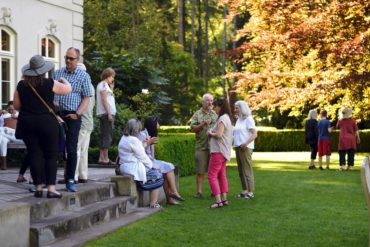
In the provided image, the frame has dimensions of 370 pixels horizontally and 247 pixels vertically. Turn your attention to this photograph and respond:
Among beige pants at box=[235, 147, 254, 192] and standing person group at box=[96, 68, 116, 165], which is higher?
standing person group at box=[96, 68, 116, 165]

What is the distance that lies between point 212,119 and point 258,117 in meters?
37.0

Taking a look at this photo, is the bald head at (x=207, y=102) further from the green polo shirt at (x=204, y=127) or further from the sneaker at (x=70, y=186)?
the sneaker at (x=70, y=186)

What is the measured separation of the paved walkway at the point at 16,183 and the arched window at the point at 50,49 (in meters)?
5.55

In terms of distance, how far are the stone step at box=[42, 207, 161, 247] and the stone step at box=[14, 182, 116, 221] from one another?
0.40 meters

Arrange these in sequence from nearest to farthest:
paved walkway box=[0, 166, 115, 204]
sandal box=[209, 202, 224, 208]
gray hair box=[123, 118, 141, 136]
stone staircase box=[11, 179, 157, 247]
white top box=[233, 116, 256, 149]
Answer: stone staircase box=[11, 179, 157, 247]
paved walkway box=[0, 166, 115, 204]
gray hair box=[123, 118, 141, 136]
sandal box=[209, 202, 224, 208]
white top box=[233, 116, 256, 149]

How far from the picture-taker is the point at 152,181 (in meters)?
11.7

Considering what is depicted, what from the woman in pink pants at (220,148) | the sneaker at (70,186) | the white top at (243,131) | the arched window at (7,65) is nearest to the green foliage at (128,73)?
the arched window at (7,65)

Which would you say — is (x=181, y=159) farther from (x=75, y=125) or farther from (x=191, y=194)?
(x=75, y=125)

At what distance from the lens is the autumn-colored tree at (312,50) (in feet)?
72.5

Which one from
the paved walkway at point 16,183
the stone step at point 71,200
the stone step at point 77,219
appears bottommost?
the stone step at point 77,219

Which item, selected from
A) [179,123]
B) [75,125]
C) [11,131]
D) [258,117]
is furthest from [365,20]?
[258,117]

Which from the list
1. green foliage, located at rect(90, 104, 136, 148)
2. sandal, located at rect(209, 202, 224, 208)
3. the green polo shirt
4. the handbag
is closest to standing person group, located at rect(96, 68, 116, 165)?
the green polo shirt

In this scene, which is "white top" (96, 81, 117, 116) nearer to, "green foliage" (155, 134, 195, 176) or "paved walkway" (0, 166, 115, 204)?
"paved walkway" (0, 166, 115, 204)

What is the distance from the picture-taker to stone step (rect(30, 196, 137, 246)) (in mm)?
7992
